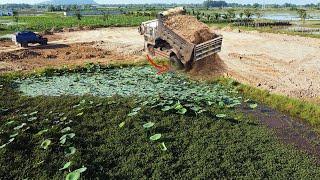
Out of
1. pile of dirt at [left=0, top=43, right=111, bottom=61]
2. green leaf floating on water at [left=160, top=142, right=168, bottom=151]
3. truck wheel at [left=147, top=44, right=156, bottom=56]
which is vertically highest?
truck wheel at [left=147, top=44, right=156, bottom=56]

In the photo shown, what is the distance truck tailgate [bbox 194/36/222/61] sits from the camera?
17208mm

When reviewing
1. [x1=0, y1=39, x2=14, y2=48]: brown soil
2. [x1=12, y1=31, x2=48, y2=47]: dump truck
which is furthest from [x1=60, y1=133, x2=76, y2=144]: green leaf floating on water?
[x1=0, y1=39, x2=14, y2=48]: brown soil

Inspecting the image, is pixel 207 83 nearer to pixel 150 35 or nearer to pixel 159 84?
pixel 159 84

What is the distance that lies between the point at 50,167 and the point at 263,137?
6225mm

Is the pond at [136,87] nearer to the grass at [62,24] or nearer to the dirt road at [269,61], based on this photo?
the dirt road at [269,61]

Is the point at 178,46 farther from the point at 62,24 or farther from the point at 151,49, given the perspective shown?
Result: the point at 62,24

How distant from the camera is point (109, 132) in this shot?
1068 centimetres

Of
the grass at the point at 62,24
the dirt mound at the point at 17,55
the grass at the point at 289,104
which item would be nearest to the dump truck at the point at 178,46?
the grass at the point at 289,104

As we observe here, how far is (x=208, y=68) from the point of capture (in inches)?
734

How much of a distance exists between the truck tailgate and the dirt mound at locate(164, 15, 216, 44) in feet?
1.39

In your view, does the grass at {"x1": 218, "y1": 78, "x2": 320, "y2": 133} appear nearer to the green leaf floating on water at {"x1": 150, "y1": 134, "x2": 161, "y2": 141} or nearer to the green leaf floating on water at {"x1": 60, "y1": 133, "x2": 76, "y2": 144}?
the green leaf floating on water at {"x1": 150, "y1": 134, "x2": 161, "y2": 141}

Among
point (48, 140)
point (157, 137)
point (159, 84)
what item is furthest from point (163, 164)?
point (159, 84)

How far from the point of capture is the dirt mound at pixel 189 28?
1789 centimetres

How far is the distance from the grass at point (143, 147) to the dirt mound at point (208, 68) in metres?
5.31
